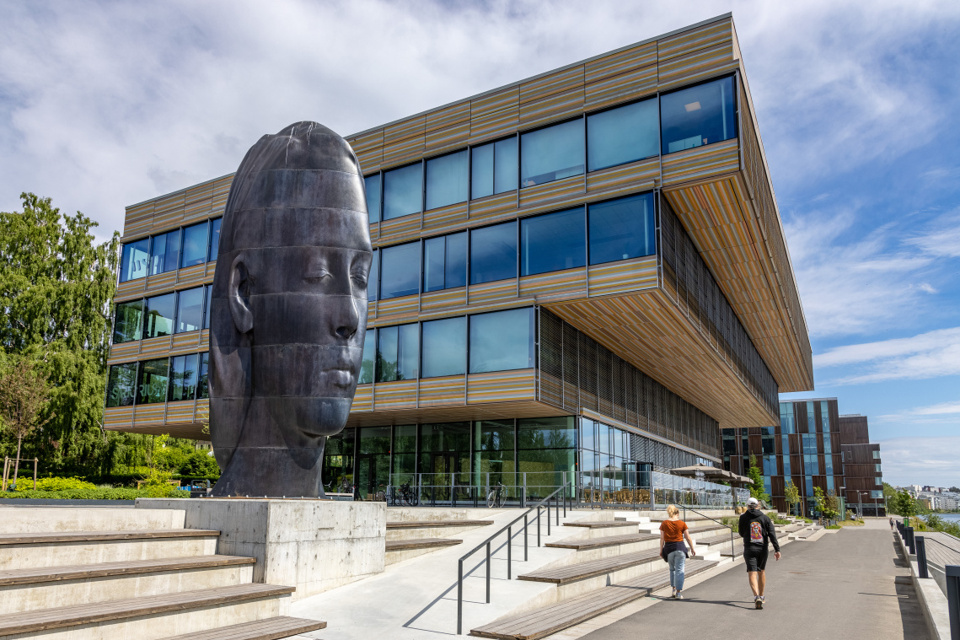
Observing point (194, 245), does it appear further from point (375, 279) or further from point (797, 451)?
point (797, 451)

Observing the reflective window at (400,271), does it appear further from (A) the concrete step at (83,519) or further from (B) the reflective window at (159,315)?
(A) the concrete step at (83,519)

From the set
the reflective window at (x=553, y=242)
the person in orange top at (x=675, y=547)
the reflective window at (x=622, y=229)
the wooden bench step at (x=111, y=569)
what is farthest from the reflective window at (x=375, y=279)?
the wooden bench step at (x=111, y=569)

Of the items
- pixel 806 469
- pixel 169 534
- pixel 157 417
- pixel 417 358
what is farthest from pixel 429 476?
pixel 806 469

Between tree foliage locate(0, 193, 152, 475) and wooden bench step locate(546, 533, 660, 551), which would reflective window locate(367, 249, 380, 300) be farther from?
tree foliage locate(0, 193, 152, 475)

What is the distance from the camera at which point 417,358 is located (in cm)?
2652

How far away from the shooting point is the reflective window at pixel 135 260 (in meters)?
35.8

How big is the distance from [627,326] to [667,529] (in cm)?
1410

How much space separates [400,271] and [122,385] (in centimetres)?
1683

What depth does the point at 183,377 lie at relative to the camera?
32.8m

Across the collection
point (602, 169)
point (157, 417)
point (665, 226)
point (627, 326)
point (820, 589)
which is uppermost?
point (602, 169)

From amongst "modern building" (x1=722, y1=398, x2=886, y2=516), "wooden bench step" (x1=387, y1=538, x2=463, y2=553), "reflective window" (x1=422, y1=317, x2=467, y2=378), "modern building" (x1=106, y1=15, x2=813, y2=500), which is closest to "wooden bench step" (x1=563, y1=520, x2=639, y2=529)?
"wooden bench step" (x1=387, y1=538, x2=463, y2=553)

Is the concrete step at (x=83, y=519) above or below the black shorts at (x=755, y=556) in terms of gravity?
above

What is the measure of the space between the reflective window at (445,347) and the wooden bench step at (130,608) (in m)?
17.3

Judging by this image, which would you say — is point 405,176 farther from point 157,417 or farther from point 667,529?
point 667,529
